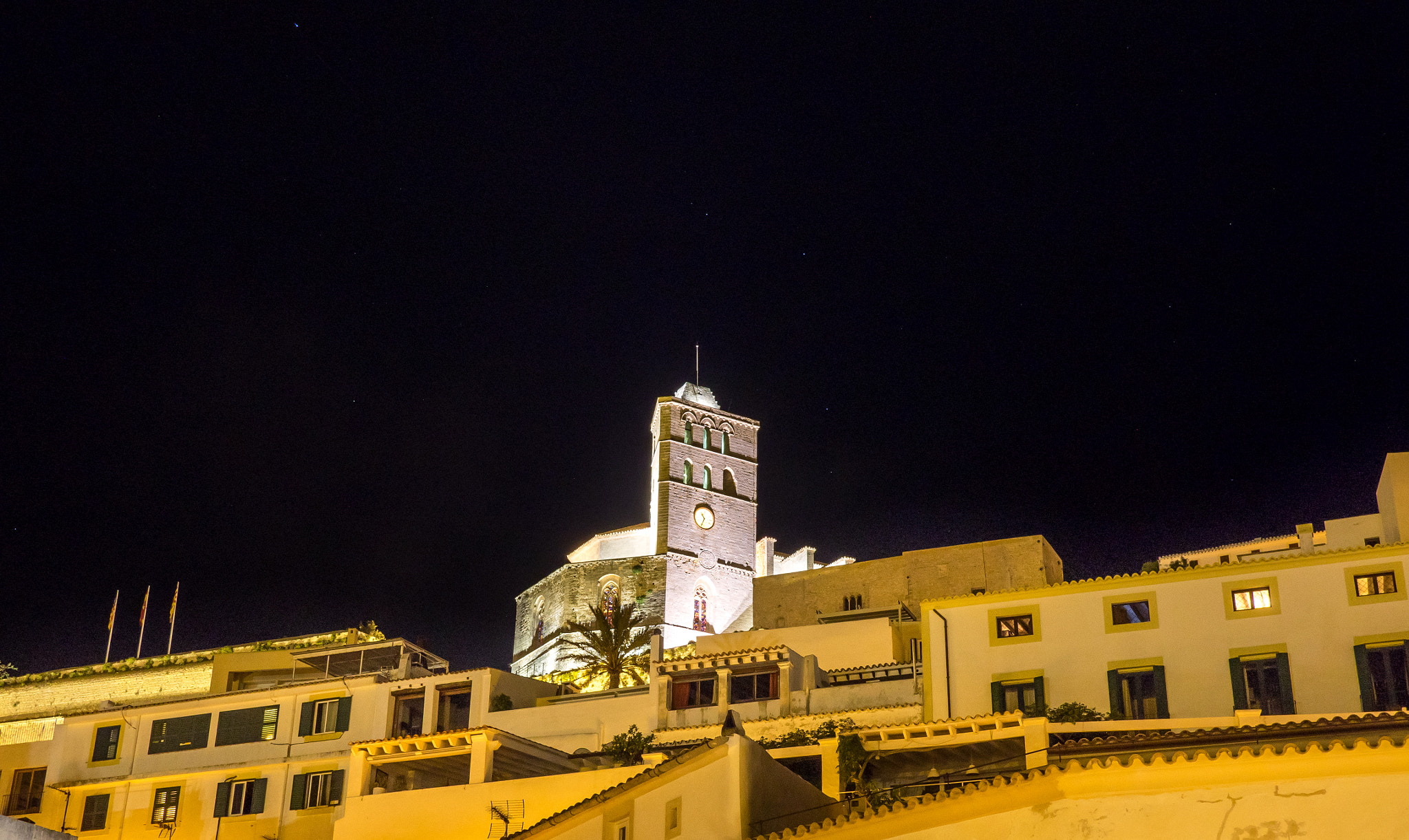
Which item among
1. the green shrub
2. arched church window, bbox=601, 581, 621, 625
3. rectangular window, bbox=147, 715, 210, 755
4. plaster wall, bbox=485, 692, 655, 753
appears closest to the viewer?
the green shrub

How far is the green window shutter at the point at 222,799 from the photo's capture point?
3756 cm

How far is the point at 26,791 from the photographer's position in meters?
40.5

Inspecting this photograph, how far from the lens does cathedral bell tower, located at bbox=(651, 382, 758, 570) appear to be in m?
71.2

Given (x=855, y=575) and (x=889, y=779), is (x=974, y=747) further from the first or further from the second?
(x=855, y=575)

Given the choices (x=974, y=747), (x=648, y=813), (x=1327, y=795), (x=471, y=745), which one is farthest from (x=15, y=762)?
(x=1327, y=795)

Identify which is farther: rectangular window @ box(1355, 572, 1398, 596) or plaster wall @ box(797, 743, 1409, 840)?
rectangular window @ box(1355, 572, 1398, 596)

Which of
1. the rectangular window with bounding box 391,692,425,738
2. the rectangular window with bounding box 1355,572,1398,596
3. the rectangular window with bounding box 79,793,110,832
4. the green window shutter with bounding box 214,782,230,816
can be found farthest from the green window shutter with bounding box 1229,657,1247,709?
the rectangular window with bounding box 79,793,110,832

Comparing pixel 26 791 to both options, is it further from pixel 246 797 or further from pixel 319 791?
pixel 319 791

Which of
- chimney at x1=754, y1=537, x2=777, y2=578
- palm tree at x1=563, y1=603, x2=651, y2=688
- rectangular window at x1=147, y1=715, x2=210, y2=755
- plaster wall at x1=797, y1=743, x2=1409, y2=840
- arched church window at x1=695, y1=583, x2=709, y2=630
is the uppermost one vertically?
chimney at x1=754, y1=537, x2=777, y2=578

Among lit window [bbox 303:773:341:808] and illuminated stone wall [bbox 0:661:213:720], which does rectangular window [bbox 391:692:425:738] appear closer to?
lit window [bbox 303:773:341:808]

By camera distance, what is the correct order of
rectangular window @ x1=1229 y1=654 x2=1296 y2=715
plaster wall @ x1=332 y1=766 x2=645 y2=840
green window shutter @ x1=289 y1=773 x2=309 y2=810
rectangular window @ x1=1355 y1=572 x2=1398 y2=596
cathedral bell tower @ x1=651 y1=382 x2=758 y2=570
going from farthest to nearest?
cathedral bell tower @ x1=651 y1=382 x2=758 y2=570 < green window shutter @ x1=289 y1=773 x2=309 y2=810 < rectangular window @ x1=1355 y1=572 x2=1398 y2=596 < rectangular window @ x1=1229 y1=654 x2=1296 y2=715 < plaster wall @ x1=332 y1=766 x2=645 y2=840

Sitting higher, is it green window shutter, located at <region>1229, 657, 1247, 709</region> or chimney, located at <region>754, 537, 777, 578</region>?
chimney, located at <region>754, 537, 777, 578</region>

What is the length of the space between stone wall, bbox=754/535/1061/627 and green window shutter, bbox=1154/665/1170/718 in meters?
15.3

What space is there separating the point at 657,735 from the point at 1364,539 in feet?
66.1
